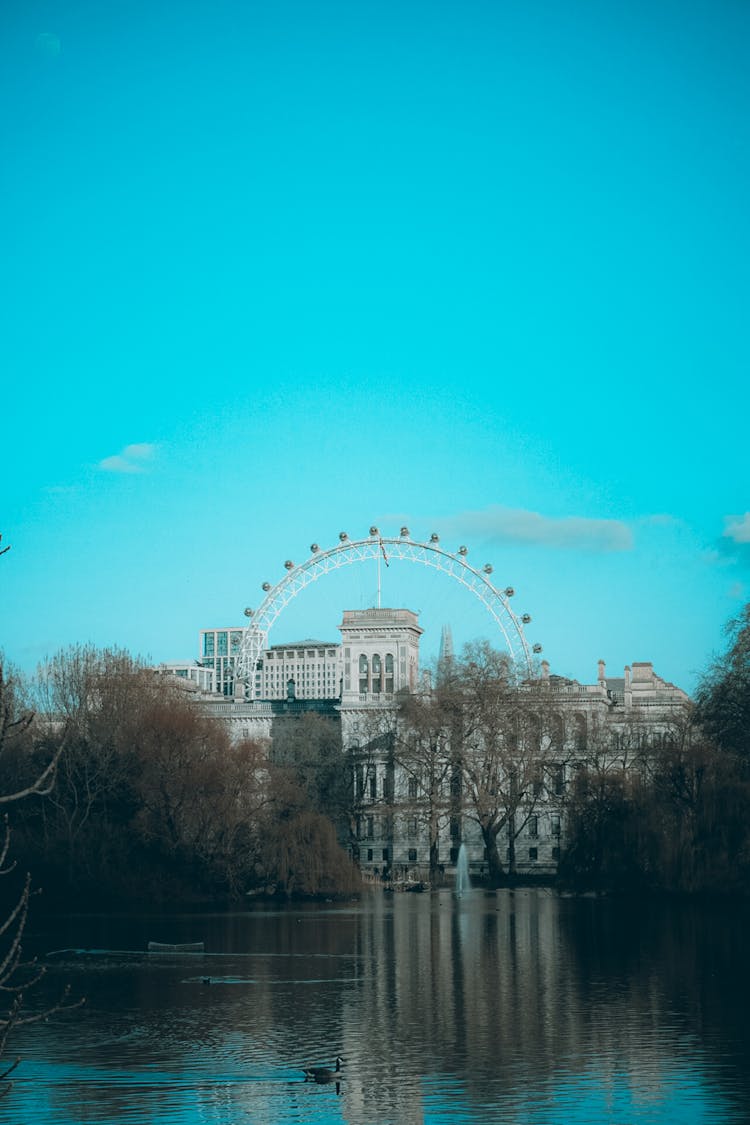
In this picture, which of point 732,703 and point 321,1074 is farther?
point 732,703

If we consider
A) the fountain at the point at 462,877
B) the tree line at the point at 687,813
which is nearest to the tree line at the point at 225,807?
the tree line at the point at 687,813

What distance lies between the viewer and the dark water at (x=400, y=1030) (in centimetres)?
2247

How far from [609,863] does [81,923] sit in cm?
2262

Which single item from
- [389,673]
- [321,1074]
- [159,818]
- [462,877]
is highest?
[389,673]

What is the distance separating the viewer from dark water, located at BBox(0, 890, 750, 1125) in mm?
22469

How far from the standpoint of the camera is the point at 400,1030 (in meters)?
29.2

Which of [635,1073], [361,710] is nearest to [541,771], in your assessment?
[361,710]

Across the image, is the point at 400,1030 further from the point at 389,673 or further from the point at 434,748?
the point at 389,673

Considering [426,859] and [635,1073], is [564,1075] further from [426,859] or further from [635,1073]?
[426,859]

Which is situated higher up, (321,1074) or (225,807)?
(225,807)

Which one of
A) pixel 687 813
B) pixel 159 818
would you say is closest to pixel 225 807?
pixel 159 818

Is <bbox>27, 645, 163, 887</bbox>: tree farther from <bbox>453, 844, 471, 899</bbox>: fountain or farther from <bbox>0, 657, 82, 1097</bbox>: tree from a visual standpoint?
<bbox>453, 844, 471, 899</bbox>: fountain

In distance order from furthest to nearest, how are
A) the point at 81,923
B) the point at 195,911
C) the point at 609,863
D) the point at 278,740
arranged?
the point at 278,740, the point at 609,863, the point at 195,911, the point at 81,923

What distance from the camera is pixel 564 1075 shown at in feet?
80.2
